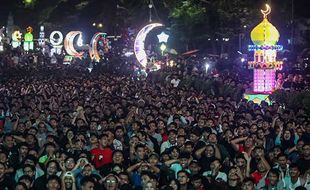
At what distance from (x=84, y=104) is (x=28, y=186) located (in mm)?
8231

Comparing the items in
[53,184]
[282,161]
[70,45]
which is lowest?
[53,184]

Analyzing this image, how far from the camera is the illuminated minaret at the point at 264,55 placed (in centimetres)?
2305

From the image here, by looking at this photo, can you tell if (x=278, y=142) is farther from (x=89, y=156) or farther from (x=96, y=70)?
(x=96, y=70)

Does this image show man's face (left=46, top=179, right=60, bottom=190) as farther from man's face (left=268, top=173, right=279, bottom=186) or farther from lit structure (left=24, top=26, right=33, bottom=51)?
lit structure (left=24, top=26, right=33, bottom=51)

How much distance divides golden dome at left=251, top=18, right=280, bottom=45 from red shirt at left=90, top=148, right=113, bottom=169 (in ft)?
43.7

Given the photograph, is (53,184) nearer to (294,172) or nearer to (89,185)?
(89,185)

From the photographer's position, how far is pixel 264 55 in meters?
23.3

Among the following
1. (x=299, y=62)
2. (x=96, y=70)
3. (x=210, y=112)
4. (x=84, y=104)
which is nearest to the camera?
(x=210, y=112)

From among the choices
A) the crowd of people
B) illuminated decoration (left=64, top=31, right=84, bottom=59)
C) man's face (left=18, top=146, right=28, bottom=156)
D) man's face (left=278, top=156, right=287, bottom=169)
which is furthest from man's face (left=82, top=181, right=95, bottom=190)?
illuminated decoration (left=64, top=31, right=84, bottom=59)

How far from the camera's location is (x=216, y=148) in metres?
10.9

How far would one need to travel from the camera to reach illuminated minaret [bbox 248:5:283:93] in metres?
23.0

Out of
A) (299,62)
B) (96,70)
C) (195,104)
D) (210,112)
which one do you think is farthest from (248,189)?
(96,70)

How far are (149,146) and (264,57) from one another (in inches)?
495

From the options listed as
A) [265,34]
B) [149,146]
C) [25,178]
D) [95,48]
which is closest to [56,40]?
[95,48]
